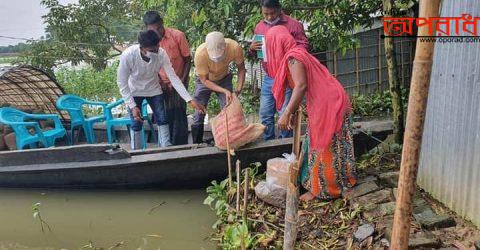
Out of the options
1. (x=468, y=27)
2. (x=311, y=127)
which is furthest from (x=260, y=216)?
(x=468, y=27)

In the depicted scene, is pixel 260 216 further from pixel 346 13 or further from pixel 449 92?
pixel 346 13

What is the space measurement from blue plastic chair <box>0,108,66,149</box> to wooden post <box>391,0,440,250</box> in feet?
16.3

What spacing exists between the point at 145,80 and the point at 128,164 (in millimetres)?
1053

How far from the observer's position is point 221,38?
14.5 feet

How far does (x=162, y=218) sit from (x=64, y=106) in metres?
2.94

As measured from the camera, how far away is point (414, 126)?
1702mm

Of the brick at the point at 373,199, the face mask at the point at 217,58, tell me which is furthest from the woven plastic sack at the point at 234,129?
the brick at the point at 373,199

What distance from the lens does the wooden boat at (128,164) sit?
174 inches

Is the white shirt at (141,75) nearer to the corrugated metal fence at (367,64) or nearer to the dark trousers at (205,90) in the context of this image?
the dark trousers at (205,90)

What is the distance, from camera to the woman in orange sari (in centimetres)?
319

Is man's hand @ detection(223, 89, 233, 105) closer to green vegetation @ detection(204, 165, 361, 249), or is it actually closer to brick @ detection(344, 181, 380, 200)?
green vegetation @ detection(204, 165, 361, 249)

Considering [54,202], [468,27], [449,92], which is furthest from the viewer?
[54,202]

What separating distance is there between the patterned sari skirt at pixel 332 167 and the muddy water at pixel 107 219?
106 cm

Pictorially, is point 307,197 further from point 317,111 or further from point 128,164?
point 128,164
